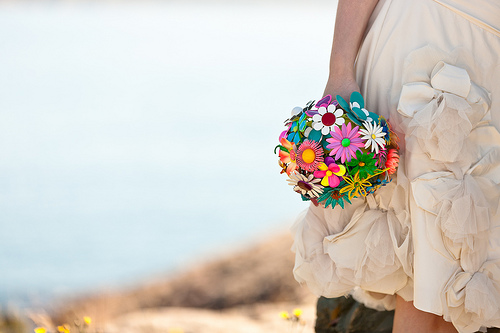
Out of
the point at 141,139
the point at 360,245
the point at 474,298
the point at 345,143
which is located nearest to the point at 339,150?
the point at 345,143

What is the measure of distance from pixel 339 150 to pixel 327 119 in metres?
0.09

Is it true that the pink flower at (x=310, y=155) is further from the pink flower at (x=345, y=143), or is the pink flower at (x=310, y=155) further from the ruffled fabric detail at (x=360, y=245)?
the ruffled fabric detail at (x=360, y=245)

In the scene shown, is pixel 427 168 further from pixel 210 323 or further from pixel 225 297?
pixel 225 297

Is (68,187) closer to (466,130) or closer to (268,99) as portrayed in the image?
(268,99)

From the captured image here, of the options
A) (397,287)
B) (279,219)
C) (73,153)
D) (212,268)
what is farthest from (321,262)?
(73,153)

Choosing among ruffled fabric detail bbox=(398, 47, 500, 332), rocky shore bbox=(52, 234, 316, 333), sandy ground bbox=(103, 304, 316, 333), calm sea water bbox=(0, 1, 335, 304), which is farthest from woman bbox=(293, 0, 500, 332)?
calm sea water bbox=(0, 1, 335, 304)

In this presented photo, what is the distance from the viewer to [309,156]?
162 cm

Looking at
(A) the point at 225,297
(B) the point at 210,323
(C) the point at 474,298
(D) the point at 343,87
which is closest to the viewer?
(C) the point at 474,298

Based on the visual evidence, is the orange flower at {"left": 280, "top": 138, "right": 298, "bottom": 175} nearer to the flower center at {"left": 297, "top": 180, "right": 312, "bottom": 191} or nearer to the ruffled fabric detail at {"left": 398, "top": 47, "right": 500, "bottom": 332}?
the flower center at {"left": 297, "top": 180, "right": 312, "bottom": 191}

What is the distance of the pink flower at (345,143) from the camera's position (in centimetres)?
160

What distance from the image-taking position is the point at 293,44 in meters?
→ 18.2

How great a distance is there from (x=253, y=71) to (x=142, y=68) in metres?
3.03

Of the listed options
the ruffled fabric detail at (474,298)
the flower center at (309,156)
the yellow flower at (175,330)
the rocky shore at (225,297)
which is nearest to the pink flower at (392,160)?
the flower center at (309,156)

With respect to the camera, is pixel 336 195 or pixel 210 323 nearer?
pixel 336 195
